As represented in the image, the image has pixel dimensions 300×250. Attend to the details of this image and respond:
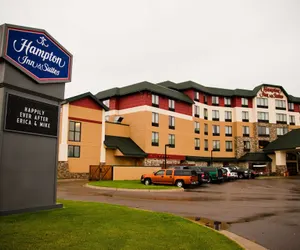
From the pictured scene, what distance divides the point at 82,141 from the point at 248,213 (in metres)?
25.9

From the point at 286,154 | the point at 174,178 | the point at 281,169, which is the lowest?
the point at 174,178

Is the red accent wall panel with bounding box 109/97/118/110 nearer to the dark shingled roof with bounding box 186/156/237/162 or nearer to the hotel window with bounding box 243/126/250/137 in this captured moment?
the dark shingled roof with bounding box 186/156/237/162

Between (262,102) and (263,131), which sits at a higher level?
(262,102)

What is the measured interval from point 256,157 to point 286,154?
17.0 feet

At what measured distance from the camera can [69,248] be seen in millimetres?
5965

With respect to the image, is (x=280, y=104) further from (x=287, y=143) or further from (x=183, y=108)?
(x=183, y=108)

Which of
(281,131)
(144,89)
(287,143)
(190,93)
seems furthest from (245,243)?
(281,131)

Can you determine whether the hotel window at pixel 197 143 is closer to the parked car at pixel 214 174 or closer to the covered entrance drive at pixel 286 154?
the covered entrance drive at pixel 286 154

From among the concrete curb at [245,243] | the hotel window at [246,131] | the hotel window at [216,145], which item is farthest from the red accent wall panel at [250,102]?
the concrete curb at [245,243]

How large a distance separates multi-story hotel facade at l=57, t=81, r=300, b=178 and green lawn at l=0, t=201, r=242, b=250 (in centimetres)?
2856

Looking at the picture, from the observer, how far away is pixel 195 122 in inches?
2050

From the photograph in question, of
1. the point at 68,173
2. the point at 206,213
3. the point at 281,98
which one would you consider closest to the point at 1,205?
the point at 206,213

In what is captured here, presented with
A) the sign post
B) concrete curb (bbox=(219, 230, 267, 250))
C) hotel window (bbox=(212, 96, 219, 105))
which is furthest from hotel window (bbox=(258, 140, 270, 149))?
concrete curb (bbox=(219, 230, 267, 250))

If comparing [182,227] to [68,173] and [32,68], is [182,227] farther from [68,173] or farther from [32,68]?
[68,173]
